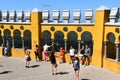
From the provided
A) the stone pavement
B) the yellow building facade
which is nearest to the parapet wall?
the yellow building facade

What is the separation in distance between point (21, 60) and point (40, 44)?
7.12 ft

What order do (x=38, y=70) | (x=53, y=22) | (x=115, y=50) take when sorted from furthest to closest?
(x=53, y=22)
(x=115, y=50)
(x=38, y=70)

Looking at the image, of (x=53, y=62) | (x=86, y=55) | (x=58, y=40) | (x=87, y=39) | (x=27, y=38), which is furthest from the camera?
(x=27, y=38)

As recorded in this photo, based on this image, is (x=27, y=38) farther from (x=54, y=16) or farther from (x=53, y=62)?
(x=53, y=62)

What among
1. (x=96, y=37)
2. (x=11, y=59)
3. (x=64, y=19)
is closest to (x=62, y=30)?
(x=64, y=19)

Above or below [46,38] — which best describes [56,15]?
above

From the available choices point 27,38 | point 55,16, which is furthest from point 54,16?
point 27,38

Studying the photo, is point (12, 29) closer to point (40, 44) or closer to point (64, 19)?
point (40, 44)

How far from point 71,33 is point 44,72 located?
5.26 m

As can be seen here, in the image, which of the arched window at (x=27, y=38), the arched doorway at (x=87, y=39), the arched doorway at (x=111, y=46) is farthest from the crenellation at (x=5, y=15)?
the arched doorway at (x=111, y=46)

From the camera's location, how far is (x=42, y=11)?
28047 mm

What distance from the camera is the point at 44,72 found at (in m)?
23.6

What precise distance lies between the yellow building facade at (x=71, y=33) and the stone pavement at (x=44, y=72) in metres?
1.12

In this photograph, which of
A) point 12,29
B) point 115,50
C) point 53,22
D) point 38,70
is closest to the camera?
point 38,70
